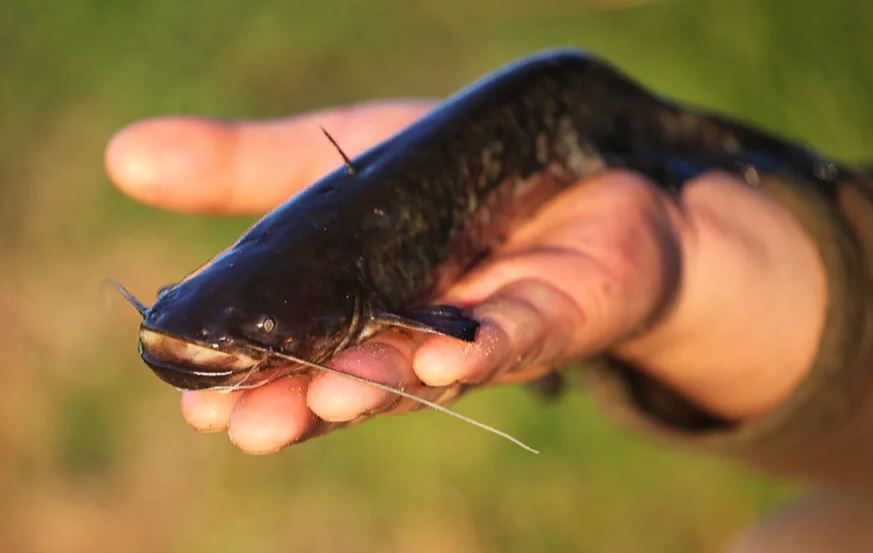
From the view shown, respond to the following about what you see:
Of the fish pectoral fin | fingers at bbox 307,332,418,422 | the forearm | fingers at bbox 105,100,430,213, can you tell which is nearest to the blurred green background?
the forearm

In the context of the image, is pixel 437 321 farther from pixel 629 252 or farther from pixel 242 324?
pixel 629 252

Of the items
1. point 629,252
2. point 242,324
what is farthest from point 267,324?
point 629,252

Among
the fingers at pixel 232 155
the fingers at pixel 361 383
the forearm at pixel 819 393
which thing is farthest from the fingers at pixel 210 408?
the forearm at pixel 819 393

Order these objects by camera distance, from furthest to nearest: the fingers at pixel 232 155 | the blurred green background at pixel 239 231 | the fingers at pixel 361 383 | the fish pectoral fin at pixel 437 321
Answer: the blurred green background at pixel 239 231
the fingers at pixel 232 155
the fish pectoral fin at pixel 437 321
the fingers at pixel 361 383

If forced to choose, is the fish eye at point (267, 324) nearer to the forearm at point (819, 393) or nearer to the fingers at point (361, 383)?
the fingers at point (361, 383)

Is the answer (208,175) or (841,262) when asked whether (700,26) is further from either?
(208,175)

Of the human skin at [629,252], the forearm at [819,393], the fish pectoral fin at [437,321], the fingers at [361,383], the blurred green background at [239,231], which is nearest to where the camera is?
the fingers at [361,383]

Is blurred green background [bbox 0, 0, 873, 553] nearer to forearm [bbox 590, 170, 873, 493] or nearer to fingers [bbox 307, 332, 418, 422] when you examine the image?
forearm [bbox 590, 170, 873, 493]
